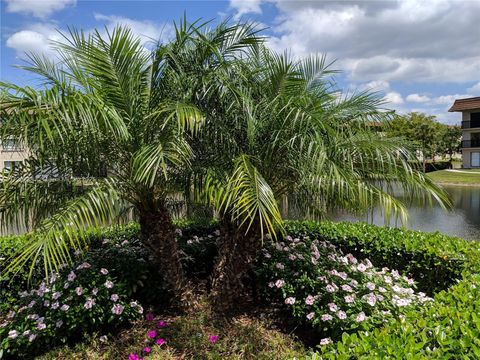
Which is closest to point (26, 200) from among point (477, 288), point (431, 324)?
point (431, 324)

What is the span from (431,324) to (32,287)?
14.7ft

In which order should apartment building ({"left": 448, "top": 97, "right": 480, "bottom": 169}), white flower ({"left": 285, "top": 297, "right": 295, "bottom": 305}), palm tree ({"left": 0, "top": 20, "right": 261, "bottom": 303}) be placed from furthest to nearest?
apartment building ({"left": 448, "top": 97, "right": 480, "bottom": 169}) → white flower ({"left": 285, "top": 297, "right": 295, "bottom": 305}) → palm tree ({"left": 0, "top": 20, "right": 261, "bottom": 303})

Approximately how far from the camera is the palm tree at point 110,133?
128 inches

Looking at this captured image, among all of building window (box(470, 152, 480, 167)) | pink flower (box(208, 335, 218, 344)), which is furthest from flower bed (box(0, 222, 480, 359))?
building window (box(470, 152, 480, 167))

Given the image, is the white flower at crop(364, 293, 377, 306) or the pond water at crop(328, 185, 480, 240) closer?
the white flower at crop(364, 293, 377, 306)

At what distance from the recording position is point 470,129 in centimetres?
3578

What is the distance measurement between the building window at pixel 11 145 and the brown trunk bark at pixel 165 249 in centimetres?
140

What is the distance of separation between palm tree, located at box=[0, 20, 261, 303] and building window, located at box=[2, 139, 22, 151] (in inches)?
4.6

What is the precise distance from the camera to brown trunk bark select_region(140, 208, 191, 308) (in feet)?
13.8

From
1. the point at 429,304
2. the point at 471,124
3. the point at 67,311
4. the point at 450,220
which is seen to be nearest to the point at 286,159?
the point at 429,304

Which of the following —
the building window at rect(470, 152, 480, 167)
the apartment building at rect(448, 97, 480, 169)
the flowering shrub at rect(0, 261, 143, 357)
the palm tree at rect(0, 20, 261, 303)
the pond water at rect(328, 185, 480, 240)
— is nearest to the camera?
the palm tree at rect(0, 20, 261, 303)

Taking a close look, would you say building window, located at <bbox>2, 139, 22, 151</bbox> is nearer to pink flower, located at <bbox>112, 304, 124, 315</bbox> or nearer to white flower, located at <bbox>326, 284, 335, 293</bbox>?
pink flower, located at <bbox>112, 304, 124, 315</bbox>

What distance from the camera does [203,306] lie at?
174 inches

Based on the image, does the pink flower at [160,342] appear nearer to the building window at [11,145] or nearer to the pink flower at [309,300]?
the pink flower at [309,300]
